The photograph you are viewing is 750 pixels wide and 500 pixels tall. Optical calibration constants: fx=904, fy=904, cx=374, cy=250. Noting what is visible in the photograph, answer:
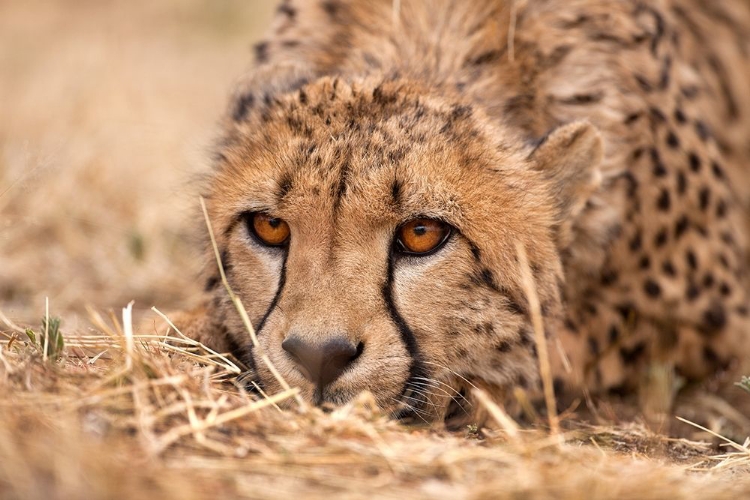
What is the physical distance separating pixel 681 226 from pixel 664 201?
0.14 m

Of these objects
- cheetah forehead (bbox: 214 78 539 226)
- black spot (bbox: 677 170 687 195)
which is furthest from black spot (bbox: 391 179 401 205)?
black spot (bbox: 677 170 687 195)

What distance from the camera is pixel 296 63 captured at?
289 cm

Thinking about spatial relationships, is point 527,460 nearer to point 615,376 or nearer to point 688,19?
point 615,376

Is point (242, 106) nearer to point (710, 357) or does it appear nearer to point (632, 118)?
point (632, 118)

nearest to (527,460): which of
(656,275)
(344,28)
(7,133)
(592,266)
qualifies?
(592,266)

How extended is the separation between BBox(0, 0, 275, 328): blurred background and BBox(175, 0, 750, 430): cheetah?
0.50m

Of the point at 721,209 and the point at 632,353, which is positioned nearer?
the point at 632,353

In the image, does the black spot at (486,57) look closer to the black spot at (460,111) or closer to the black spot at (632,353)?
the black spot at (460,111)

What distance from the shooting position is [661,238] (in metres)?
3.10

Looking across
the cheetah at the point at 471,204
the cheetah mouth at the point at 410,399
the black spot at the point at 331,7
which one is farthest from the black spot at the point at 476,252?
the black spot at the point at 331,7

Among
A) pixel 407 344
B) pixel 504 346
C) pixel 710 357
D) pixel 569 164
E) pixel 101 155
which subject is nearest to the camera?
pixel 407 344

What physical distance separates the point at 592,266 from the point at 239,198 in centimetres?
123

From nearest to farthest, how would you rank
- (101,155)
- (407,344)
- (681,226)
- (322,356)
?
(322,356), (407,344), (681,226), (101,155)

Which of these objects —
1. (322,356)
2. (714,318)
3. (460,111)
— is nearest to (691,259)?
(714,318)
